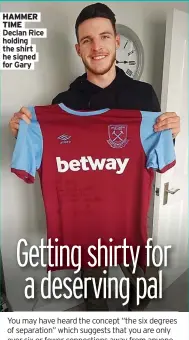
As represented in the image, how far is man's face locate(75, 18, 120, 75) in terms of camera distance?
2.43 feet

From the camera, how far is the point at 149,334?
856 mm

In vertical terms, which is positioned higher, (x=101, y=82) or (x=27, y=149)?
(x=101, y=82)

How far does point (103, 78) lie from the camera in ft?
2.61

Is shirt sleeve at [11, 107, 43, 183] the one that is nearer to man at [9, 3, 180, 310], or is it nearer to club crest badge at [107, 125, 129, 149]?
man at [9, 3, 180, 310]

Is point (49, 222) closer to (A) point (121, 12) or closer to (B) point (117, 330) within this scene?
(B) point (117, 330)

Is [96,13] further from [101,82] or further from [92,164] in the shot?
[92,164]

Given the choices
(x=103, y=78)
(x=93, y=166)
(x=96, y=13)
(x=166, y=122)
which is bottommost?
(x=93, y=166)

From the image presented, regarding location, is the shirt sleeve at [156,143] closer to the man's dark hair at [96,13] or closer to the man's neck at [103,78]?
the man's neck at [103,78]

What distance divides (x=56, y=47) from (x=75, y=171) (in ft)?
1.08

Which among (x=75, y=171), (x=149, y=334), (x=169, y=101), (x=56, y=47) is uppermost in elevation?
(x=56, y=47)

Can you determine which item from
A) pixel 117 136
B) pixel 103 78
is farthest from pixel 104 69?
pixel 117 136

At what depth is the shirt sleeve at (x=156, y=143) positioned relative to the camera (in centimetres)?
76

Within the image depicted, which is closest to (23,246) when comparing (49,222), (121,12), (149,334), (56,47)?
(49,222)

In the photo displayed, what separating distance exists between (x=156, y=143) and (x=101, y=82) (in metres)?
0.21
